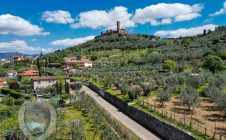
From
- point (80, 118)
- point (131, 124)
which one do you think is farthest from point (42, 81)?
point (131, 124)

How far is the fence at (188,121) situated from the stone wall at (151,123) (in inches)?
52.9

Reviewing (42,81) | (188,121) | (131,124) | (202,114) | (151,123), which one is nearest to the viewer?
(188,121)

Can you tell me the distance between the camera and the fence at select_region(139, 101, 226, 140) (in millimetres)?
28006

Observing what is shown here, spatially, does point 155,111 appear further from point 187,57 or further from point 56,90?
point 187,57

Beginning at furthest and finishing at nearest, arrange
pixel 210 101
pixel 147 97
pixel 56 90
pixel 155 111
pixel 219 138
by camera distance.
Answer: pixel 56 90
pixel 147 97
pixel 210 101
pixel 155 111
pixel 219 138

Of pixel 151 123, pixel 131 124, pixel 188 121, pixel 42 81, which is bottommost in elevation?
pixel 131 124

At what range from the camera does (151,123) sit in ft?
121

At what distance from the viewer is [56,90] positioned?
6300 centimetres

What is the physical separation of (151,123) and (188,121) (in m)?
5.56

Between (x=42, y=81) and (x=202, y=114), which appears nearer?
(x=202, y=114)

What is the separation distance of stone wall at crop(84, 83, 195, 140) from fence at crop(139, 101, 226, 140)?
1342 millimetres

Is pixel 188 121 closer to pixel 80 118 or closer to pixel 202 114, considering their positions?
pixel 202 114

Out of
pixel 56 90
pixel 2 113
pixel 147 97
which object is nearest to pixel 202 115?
pixel 147 97

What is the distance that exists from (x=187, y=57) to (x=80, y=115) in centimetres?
5807
